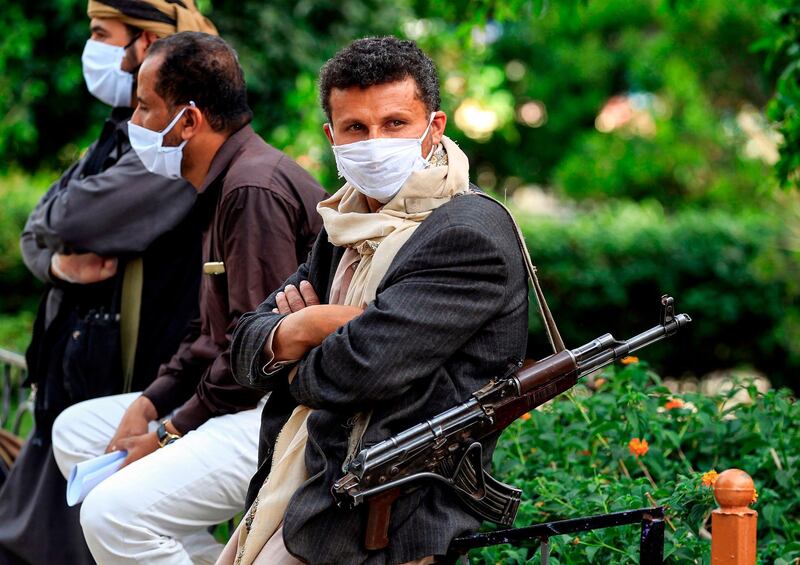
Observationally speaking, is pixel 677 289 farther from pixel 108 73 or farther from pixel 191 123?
pixel 191 123

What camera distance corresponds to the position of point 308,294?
3.13 m

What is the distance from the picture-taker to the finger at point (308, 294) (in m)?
3.11

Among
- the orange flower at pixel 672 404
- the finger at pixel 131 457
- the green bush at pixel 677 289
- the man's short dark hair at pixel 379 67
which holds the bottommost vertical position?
the green bush at pixel 677 289

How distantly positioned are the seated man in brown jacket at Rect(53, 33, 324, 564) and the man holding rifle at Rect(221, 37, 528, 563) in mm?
582

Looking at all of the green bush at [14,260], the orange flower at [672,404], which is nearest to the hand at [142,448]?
the orange flower at [672,404]

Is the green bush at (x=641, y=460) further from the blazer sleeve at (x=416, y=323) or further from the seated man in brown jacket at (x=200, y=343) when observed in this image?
the blazer sleeve at (x=416, y=323)

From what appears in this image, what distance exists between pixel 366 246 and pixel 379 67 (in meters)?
0.45

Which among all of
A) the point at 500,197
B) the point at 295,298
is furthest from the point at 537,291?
the point at 500,197

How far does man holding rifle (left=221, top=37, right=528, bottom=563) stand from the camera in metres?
2.70

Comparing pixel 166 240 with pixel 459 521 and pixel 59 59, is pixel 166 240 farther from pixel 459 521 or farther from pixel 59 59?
pixel 59 59

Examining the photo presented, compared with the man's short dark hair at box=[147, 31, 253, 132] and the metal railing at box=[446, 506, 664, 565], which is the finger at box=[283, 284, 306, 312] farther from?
the man's short dark hair at box=[147, 31, 253, 132]

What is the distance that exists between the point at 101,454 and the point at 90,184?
40.4 inches

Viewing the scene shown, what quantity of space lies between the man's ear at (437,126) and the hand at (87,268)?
189 cm

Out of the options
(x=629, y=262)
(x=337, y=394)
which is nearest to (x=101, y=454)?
(x=337, y=394)
